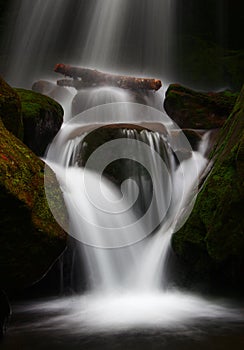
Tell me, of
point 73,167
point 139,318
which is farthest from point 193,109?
point 139,318

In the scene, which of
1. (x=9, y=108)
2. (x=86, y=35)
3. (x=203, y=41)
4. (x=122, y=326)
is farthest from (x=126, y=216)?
(x=86, y=35)

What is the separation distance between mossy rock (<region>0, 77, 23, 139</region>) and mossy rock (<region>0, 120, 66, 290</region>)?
1.20 m

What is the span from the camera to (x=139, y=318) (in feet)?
12.1

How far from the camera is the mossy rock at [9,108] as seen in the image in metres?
4.70

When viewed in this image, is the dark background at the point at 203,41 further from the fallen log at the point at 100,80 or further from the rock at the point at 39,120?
the rock at the point at 39,120

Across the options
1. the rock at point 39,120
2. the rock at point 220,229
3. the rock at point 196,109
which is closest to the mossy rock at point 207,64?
the rock at point 196,109

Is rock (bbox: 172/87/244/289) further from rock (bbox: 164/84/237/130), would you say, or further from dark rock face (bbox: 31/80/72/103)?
dark rock face (bbox: 31/80/72/103)

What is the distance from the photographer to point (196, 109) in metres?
9.05

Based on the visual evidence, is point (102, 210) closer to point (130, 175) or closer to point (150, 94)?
point (130, 175)

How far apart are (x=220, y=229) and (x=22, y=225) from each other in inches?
88.6

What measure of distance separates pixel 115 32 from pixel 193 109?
37.9ft

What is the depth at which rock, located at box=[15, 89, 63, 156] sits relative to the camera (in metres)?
6.90

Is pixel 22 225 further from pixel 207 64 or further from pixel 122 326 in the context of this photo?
pixel 207 64

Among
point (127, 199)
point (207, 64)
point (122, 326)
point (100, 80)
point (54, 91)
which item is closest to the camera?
point (122, 326)
